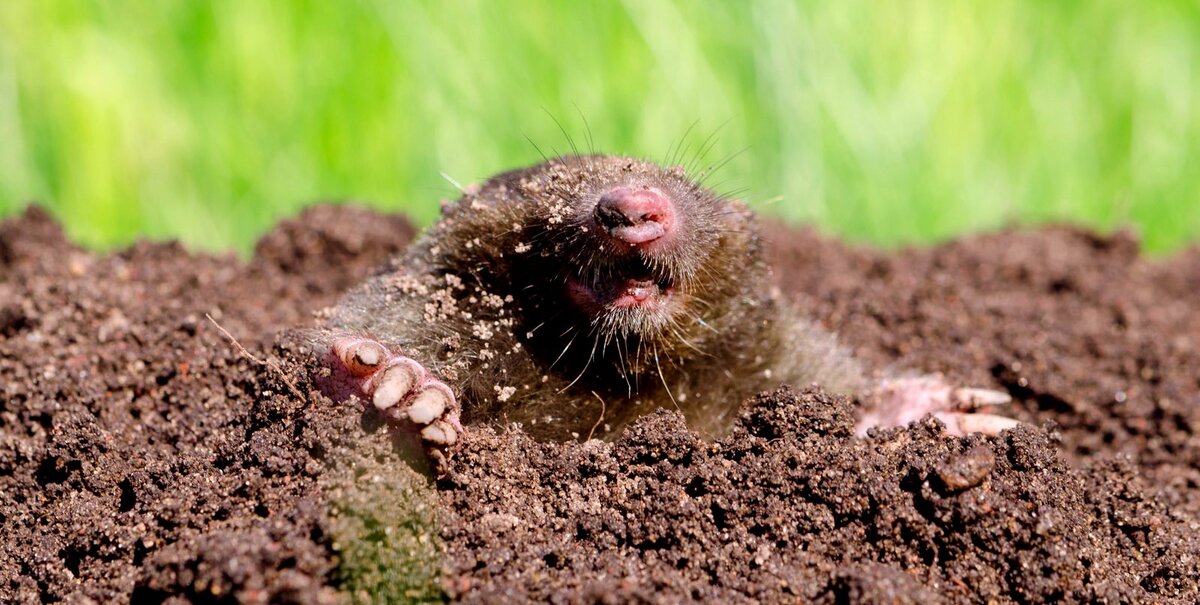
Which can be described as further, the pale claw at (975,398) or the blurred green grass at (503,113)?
the blurred green grass at (503,113)

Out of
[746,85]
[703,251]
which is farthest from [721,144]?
[703,251]

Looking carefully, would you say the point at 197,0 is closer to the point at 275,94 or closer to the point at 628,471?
the point at 275,94

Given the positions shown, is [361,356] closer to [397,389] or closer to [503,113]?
[397,389]

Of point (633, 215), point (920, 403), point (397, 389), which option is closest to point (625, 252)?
point (633, 215)

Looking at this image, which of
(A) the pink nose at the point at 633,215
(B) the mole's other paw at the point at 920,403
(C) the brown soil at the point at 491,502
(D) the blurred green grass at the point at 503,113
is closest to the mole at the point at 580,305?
(A) the pink nose at the point at 633,215

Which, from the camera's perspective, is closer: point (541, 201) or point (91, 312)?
point (541, 201)

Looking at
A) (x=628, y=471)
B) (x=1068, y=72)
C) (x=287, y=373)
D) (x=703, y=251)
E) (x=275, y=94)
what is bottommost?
(x=287, y=373)

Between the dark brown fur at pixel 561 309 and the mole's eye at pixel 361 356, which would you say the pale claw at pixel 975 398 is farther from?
the mole's eye at pixel 361 356
